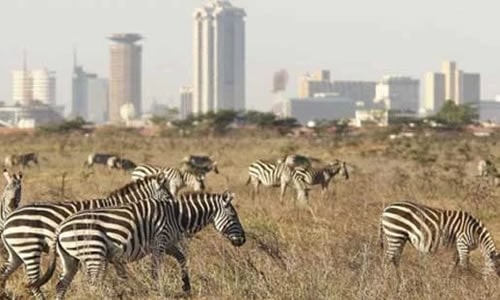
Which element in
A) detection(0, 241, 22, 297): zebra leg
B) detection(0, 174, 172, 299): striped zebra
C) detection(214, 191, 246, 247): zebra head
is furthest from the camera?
detection(214, 191, 246, 247): zebra head

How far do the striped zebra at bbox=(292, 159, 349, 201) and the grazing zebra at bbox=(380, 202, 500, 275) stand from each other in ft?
31.8

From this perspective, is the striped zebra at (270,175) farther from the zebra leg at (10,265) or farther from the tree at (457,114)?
the tree at (457,114)

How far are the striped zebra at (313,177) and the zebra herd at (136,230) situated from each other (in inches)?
351

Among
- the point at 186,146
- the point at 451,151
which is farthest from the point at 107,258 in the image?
the point at 186,146

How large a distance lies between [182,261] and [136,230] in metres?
0.64

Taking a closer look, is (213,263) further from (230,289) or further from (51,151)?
(51,151)

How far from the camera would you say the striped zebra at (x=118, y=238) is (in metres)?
10.1

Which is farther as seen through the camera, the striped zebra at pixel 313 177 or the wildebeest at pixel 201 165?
the wildebeest at pixel 201 165

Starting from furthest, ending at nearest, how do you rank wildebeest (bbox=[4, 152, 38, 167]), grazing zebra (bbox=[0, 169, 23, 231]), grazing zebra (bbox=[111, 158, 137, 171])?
wildebeest (bbox=[4, 152, 38, 167]) → grazing zebra (bbox=[111, 158, 137, 171]) → grazing zebra (bbox=[0, 169, 23, 231])

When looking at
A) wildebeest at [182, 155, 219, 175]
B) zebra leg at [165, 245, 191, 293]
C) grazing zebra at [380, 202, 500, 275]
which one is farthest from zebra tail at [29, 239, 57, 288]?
wildebeest at [182, 155, 219, 175]

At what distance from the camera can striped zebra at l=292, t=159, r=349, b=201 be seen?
929 inches

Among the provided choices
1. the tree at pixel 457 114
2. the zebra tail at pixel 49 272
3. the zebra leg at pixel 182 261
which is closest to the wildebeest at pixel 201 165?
the zebra leg at pixel 182 261

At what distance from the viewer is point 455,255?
1270 cm

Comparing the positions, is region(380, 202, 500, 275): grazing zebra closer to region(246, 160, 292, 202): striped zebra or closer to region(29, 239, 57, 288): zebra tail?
region(29, 239, 57, 288): zebra tail
